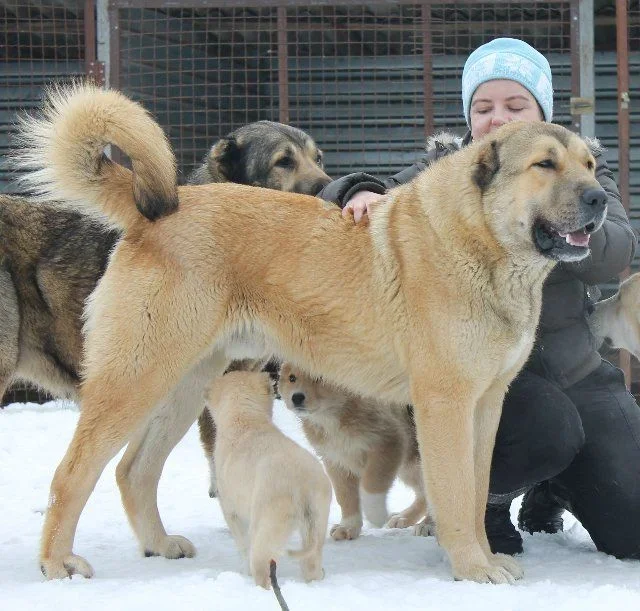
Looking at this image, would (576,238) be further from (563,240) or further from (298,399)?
(298,399)

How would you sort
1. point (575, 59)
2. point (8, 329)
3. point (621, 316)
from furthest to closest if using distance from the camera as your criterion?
1. point (575, 59)
2. point (621, 316)
3. point (8, 329)

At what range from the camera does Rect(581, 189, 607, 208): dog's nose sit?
3.33 metres

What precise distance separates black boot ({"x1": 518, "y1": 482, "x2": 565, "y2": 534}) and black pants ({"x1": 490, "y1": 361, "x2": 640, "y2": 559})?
0.32 m

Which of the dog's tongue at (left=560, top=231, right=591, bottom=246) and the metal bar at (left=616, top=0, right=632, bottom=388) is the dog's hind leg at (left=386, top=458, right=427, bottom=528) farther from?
the metal bar at (left=616, top=0, right=632, bottom=388)

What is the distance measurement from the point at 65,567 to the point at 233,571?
57 centimetres

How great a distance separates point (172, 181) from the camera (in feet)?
12.0

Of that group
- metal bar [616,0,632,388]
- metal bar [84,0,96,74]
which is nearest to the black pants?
metal bar [616,0,632,388]

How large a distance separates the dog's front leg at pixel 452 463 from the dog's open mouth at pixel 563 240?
1.67 feet

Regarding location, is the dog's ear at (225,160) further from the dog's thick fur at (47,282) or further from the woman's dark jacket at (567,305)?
the woman's dark jacket at (567,305)

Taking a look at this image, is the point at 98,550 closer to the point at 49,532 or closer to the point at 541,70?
the point at 49,532

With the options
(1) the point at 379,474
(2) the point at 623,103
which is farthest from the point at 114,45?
(1) the point at 379,474

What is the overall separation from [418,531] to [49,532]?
→ 1656 mm

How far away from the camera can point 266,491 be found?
344 centimetres

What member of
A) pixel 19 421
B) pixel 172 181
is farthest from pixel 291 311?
pixel 19 421
